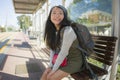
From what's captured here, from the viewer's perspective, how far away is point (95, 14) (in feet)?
10.9

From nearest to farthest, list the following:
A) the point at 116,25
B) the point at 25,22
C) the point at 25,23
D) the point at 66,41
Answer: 1. the point at 66,41
2. the point at 116,25
3. the point at 25,23
4. the point at 25,22

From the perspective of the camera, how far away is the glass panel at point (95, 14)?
2.92 m

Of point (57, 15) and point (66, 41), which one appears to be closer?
point (66, 41)

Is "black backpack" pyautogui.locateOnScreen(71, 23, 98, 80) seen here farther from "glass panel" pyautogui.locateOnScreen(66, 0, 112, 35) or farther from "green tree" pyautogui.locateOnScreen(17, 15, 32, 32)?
"green tree" pyautogui.locateOnScreen(17, 15, 32, 32)

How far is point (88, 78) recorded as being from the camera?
7.43 feet

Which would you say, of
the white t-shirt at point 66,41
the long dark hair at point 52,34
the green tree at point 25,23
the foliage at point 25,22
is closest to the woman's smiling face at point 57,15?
the long dark hair at point 52,34

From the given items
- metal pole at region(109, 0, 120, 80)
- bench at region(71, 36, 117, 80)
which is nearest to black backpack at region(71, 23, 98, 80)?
bench at region(71, 36, 117, 80)

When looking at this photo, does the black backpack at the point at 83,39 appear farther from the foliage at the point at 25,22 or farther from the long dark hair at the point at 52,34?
the foliage at the point at 25,22

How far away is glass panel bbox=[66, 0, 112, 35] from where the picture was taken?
2919 millimetres

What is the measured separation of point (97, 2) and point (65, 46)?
1.34 metres

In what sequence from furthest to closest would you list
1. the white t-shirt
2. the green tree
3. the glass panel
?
the green tree, the glass panel, the white t-shirt

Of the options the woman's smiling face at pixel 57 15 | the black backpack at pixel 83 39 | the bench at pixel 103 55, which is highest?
the woman's smiling face at pixel 57 15

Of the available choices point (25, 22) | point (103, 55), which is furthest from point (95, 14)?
point (25, 22)

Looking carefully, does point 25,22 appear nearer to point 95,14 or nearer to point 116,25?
point 95,14
